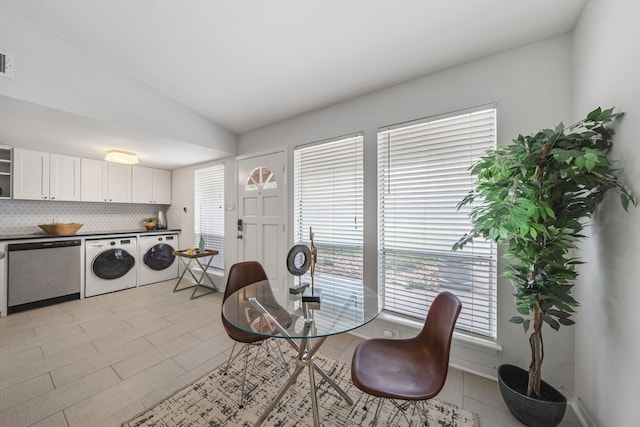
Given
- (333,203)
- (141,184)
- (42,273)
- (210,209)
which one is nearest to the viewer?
(333,203)

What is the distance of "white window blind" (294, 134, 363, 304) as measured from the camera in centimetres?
252

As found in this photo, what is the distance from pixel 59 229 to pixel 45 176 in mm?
816

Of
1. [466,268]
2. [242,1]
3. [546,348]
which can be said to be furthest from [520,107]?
[242,1]

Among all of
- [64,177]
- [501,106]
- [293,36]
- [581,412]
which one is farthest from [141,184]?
[581,412]

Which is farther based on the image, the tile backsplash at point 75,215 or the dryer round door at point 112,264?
the dryer round door at point 112,264

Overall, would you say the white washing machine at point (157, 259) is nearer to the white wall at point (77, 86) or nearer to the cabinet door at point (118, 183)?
the cabinet door at point (118, 183)

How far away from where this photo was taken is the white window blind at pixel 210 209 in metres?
4.04

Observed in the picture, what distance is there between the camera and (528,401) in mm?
1346

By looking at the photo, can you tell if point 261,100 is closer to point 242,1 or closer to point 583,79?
point 242,1

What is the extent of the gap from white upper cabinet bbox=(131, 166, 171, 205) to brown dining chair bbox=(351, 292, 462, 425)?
16.4 feet

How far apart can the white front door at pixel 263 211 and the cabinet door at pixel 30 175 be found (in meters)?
2.85

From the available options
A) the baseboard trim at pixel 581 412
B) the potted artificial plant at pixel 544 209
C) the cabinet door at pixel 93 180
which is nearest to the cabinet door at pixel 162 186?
the cabinet door at pixel 93 180

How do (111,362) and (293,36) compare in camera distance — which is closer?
(293,36)

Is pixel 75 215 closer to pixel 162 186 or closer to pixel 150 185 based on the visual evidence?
pixel 150 185
